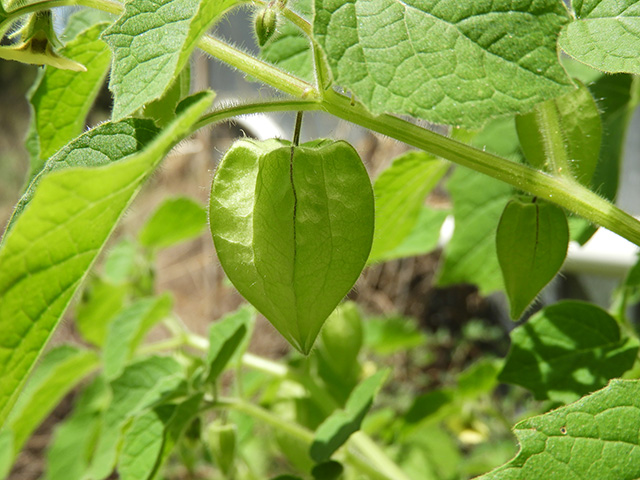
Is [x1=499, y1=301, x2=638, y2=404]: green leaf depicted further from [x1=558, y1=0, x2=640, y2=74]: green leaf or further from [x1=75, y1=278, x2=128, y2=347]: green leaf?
[x1=75, y1=278, x2=128, y2=347]: green leaf

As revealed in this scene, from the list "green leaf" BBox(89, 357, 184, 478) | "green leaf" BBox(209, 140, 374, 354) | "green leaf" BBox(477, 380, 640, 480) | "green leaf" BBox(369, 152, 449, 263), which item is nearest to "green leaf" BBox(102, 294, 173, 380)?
"green leaf" BBox(89, 357, 184, 478)

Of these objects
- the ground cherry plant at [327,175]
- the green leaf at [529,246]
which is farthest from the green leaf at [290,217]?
the green leaf at [529,246]

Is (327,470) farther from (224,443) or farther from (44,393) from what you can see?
(44,393)

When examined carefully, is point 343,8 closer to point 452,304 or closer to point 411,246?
point 411,246

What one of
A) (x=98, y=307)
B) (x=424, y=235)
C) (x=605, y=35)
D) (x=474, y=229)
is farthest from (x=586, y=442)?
(x=98, y=307)

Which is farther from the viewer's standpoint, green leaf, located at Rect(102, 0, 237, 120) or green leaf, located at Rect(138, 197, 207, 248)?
green leaf, located at Rect(138, 197, 207, 248)

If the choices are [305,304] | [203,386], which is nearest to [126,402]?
[203,386]

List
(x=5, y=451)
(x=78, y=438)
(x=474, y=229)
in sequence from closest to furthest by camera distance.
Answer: (x=474, y=229) → (x=5, y=451) → (x=78, y=438)
